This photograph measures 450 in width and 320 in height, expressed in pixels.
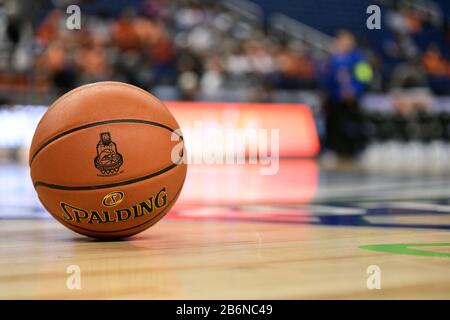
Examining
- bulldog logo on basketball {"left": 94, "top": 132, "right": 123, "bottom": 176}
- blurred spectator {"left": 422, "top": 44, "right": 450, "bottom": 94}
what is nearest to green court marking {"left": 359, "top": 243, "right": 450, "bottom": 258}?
bulldog logo on basketball {"left": 94, "top": 132, "right": 123, "bottom": 176}

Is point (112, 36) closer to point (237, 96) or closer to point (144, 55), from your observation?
point (144, 55)

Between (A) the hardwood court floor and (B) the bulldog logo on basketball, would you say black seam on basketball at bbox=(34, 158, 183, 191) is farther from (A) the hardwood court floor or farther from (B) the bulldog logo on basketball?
(A) the hardwood court floor

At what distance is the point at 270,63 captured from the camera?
607 inches

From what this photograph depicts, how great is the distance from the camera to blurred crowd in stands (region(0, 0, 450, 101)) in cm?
1245

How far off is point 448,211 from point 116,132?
7.12 ft

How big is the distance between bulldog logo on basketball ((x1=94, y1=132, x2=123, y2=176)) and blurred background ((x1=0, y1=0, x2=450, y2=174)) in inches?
307

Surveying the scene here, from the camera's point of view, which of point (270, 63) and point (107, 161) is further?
point (270, 63)

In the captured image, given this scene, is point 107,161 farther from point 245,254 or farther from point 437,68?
point 437,68

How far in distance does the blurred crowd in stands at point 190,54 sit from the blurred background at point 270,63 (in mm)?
26

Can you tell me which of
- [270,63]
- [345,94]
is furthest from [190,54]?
[345,94]

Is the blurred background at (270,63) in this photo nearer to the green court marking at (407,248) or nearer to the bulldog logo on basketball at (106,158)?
the green court marking at (407,248)

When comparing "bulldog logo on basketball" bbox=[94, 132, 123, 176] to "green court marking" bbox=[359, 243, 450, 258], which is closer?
"green court marking" bbox=[359, 243, 450, 258]

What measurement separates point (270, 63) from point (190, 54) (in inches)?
80.4
